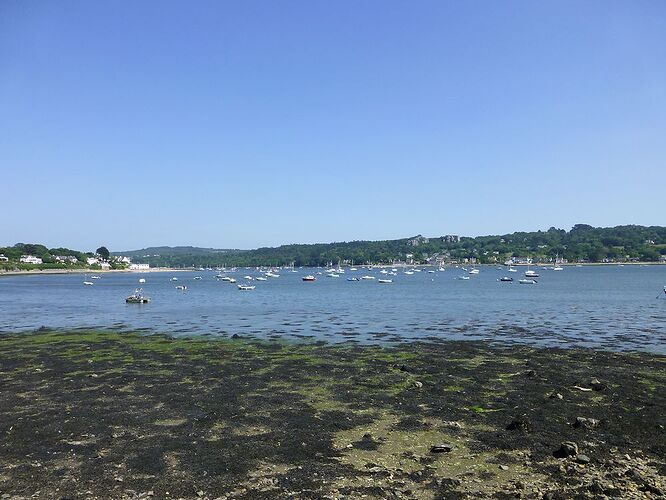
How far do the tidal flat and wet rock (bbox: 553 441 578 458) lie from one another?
0.04 meters

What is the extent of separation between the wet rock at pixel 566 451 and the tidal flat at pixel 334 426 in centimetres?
4

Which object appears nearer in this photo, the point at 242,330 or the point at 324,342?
the point at 324,342

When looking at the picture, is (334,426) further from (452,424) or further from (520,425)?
(520,425)

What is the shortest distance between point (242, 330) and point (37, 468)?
112ft

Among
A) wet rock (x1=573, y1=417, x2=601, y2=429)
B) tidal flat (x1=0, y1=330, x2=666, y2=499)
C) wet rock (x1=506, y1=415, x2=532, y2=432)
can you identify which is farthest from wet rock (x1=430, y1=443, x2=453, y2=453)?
wet rock (x1=573, y1=417, x2=601, y2=429)

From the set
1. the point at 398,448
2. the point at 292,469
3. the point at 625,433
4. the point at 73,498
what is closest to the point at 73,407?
the point at 73,498

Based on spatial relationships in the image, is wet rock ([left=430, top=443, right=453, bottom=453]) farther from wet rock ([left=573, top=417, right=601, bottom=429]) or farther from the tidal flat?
wet rock ([left=573, top=417, right=601, bottom=429])

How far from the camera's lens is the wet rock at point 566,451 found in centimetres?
1538

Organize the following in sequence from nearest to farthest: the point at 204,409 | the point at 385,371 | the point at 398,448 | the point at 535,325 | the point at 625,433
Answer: the point at 398,448 < the point at 625,433 < the point at 204,409 < the point at 385,371 < the point at 535,325

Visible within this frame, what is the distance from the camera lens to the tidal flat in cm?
1365

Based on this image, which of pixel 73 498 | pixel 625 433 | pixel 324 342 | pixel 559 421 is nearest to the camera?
pixel 73 498

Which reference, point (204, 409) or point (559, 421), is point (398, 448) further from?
point (204, 409)

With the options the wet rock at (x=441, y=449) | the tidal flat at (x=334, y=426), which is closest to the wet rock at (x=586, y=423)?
the tidal flat at (x=334, y=426)

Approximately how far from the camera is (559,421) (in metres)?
19.0
